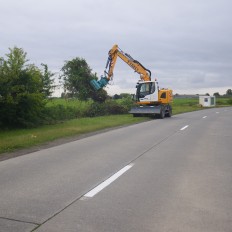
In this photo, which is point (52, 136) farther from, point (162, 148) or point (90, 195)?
point (90, 195)

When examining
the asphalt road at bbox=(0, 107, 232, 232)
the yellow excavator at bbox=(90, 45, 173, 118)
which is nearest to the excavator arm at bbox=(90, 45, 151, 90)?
the yellow excavator at bbox=(90, 45, 173, 118)

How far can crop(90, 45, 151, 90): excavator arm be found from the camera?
31859 mm

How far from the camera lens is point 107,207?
18.8 ft

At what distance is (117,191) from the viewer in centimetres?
671

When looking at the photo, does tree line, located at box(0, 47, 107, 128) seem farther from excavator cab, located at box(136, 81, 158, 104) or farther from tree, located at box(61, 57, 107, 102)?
tree, located at box(61, 57, 107, 102)

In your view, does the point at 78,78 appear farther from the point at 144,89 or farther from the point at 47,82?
the point at 47,82

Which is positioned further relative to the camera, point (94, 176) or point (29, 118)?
point (29, 118)

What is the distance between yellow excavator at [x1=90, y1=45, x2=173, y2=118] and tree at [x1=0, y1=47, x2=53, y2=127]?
1239cm

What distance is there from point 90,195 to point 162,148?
6.38m

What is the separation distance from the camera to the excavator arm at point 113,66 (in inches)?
1254

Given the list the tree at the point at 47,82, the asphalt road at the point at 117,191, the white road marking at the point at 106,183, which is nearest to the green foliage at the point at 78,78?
→ the tree at the point at 47,82

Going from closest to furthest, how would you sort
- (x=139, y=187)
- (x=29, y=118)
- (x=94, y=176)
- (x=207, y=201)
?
(x=207, y=201), (x=139, y=187), (x=94, y=176), (x=29, y=118)

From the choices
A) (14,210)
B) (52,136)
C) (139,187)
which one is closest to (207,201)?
(139,187)

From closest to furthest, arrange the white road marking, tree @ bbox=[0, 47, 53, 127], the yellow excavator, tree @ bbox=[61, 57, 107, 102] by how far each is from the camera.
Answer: the white road marking → tree @ bbox=[0, 47, 53, 127] → the yellow excavator → tree @ bbox=[61, 57, 107, 102]
